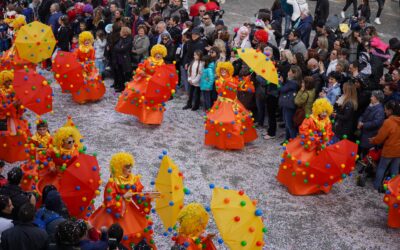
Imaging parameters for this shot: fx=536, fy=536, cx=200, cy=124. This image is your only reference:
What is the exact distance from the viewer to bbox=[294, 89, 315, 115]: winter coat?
959 centimetres

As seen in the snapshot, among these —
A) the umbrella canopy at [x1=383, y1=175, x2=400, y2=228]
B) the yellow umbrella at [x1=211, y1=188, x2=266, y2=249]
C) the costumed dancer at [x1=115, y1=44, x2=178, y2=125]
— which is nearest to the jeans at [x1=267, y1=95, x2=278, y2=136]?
the costumed dancer at [x1=115, y1=44, x2=178, y2=125]

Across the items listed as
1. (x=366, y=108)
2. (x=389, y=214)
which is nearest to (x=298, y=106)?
(x=366, y=108)

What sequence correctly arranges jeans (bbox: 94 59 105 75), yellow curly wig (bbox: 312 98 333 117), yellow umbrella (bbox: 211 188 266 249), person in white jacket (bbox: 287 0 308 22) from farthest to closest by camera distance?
person in white jacket (bbox: 287 0 308 22), jeans (bbox: 94 59 105 75), yellow curly wig (bbox: 312 98 333 117), yellow umbrella (bbox: 211 188 266 249)

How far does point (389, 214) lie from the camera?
25.2 ft

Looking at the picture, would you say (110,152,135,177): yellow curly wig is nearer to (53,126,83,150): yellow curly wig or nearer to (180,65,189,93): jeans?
(53,126,83,150): yellow curly wig

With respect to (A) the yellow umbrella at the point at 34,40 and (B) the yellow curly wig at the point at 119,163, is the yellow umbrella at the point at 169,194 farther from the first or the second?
(A) the yellow umbrella at the point at 34,40

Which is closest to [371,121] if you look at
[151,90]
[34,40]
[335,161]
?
[335,161]

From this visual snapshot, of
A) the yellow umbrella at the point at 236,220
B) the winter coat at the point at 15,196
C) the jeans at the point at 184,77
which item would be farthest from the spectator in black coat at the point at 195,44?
the yellow umbrella at the point at 236,220

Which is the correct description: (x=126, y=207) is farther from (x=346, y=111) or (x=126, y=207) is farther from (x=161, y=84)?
(x=346, y=111)

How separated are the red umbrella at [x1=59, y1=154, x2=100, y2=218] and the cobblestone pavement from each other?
50.3 inches

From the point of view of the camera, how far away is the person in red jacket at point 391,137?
8.38m

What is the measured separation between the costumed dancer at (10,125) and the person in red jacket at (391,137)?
579 centimetres

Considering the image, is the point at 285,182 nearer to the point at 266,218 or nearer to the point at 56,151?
the point at 266,218

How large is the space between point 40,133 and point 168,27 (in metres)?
6.08
